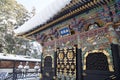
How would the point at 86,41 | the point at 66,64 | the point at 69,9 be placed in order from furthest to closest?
the point at 66,64 → the point at 86,41 → the point at 69,9

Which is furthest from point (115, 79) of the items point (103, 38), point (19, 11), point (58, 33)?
point (19, 11)

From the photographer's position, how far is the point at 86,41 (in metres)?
5.84

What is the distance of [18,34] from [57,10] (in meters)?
3.62

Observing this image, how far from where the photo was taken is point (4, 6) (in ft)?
75.6

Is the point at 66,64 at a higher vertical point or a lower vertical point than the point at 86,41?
lower

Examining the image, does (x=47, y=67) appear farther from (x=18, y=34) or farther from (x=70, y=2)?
(x=70, y=2)

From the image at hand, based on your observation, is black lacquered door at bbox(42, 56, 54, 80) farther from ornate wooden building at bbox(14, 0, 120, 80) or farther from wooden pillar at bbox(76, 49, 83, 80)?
wooden pillar at bbox(76, 49, 83, 80)

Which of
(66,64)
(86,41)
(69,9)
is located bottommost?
(66,64)

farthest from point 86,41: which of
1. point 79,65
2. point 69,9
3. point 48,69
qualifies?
point 48,69

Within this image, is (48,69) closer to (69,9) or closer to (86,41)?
(86,41)

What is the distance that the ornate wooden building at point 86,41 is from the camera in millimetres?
4828

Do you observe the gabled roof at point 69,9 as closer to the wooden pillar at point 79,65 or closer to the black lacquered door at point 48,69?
the wooden pillar at point 79,65

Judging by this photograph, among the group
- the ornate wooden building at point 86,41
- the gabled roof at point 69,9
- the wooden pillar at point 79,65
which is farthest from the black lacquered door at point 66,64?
the gabled roof at point 69,9

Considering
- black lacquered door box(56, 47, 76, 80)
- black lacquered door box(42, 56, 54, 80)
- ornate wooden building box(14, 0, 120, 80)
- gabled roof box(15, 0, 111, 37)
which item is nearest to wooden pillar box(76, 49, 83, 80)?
ornate wooden building box(14, 0, 120, 80)
